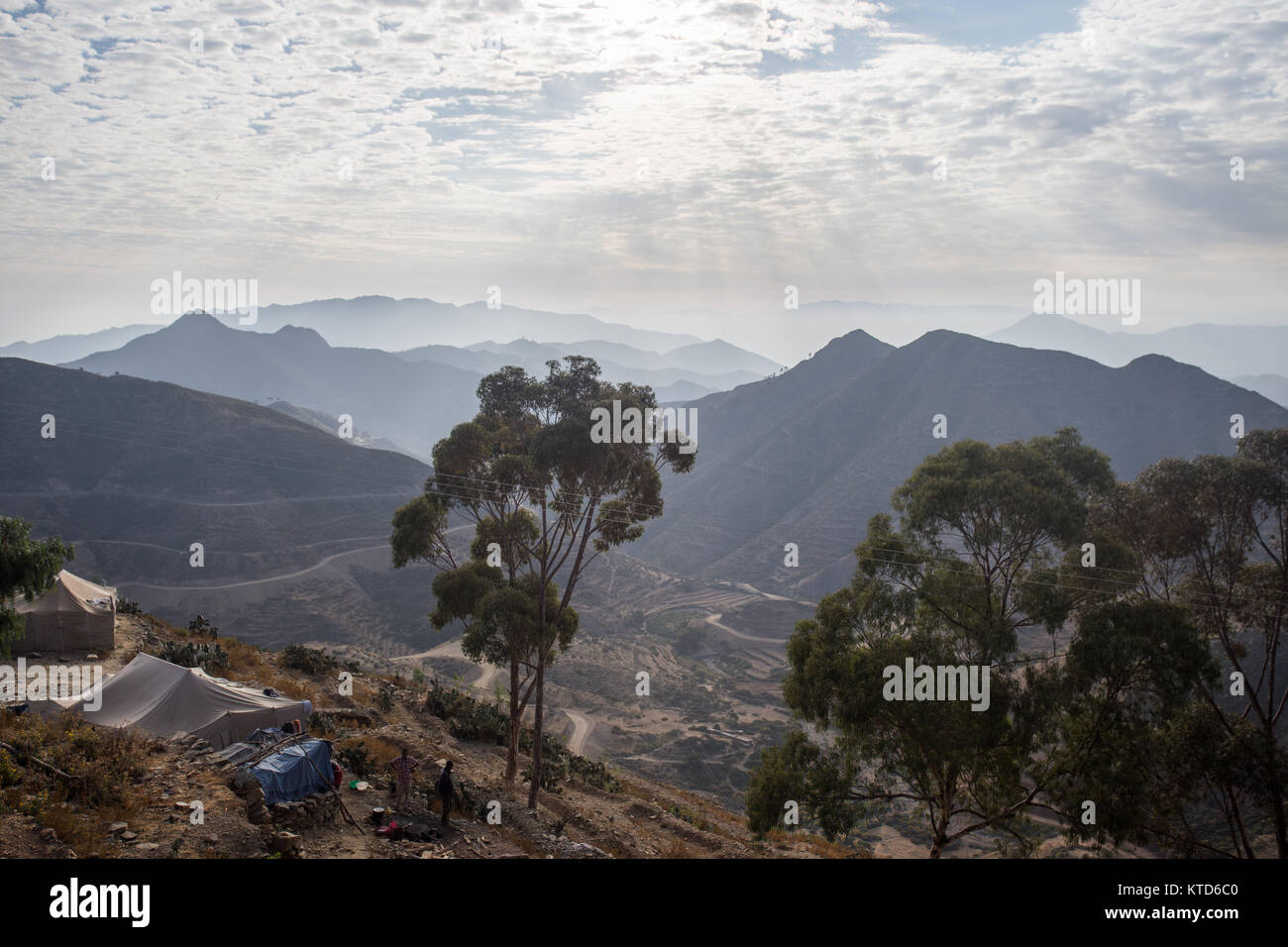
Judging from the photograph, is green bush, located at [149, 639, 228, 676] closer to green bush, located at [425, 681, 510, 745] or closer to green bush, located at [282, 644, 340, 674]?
green bush, located at [282, 644, 340, 674]

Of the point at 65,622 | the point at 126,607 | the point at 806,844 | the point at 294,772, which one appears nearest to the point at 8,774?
the point at 294,772

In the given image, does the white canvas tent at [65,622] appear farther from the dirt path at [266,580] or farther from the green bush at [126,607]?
the dirt path at [266,580]

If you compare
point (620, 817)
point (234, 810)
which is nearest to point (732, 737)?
point (620, 817)

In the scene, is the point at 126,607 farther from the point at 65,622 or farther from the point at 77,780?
the point at 77,780

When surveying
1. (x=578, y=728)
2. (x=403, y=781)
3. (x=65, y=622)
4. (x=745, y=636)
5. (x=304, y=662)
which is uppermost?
(x=65, y=622)

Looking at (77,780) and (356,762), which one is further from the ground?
(77,780)

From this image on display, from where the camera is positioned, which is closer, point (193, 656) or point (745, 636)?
point (193, 656)
